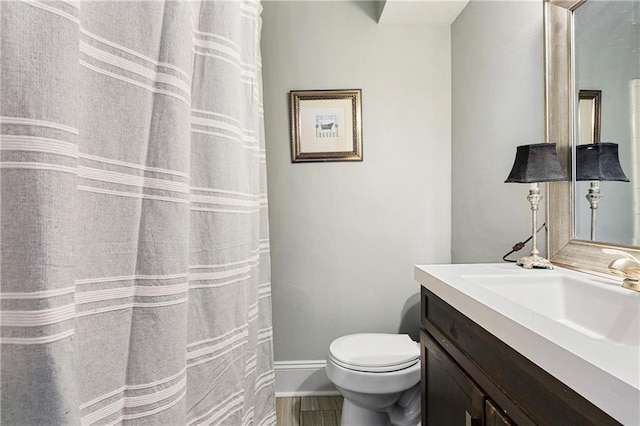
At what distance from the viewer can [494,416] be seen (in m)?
0.72

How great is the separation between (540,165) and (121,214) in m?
1.19

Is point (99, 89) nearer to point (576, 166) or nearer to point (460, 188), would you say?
point (576, 166)

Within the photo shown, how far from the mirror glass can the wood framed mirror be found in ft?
0.06

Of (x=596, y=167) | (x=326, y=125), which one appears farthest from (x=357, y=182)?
(x=596, y=167)

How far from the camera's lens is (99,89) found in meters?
0.56

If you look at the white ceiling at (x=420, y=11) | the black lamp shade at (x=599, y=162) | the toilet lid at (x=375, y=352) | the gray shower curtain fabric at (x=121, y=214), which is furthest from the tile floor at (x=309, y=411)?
the white ceiling at (x=420, y=11)

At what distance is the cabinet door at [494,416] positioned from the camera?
26.9 inches

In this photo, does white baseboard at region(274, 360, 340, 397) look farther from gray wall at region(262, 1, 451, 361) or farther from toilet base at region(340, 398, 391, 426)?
toilet base at region(340, 398, 391, 426)

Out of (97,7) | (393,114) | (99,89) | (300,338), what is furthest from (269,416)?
(393,114)

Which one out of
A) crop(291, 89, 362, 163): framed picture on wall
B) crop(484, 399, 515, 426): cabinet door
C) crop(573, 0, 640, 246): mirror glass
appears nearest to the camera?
crop(484, 399, 515, 426): cabinet door

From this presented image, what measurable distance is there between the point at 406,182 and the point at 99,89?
1779 millimetres

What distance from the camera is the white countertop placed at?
0.42 meters

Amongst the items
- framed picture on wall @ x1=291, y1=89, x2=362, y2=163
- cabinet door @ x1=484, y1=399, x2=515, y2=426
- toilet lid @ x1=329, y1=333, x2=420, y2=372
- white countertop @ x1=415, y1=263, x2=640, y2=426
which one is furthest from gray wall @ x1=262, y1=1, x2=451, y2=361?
cabinet door @ x1=484, y1=399, x2=515, y2=426

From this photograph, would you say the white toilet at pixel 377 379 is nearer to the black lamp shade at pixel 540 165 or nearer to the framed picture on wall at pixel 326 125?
the black lamp shade at pixel 540 165
